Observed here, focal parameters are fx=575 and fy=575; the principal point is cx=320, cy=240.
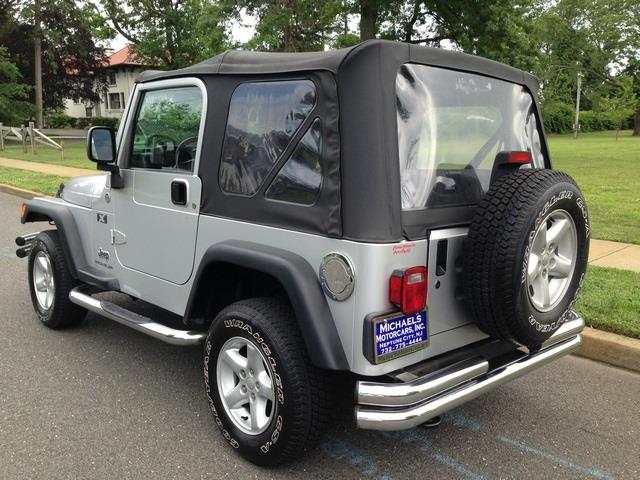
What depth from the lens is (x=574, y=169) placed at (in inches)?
677

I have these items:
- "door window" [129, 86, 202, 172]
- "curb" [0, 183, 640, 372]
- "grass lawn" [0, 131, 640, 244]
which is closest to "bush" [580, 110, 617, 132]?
"grass lawn" [0, 131, 640, 244]

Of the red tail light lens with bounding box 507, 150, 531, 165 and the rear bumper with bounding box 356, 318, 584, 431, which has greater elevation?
the red tail light lens with bounding box 507, 150, 531, 165

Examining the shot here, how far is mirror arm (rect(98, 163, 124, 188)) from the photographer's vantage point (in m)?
3.70

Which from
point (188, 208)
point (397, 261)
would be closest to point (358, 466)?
point (397, 261)

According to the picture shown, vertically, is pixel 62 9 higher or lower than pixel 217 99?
higher

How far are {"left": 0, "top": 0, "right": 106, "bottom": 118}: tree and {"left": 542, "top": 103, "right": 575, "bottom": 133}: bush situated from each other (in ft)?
138

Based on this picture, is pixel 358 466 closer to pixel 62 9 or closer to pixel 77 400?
pixel 77 400

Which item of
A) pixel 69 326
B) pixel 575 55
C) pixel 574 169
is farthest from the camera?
pixel 575 55

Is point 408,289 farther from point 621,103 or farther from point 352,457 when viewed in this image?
point 621,103

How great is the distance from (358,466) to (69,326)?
2.82m

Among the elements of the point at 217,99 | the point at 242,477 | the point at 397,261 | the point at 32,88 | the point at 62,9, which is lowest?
the point at 242,477

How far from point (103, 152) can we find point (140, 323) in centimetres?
115

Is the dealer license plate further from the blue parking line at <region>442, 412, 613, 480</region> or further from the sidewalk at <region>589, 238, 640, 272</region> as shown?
the sidewalk at <region>589, 238, 640, 272</region>

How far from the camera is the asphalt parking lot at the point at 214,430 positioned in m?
2.82
